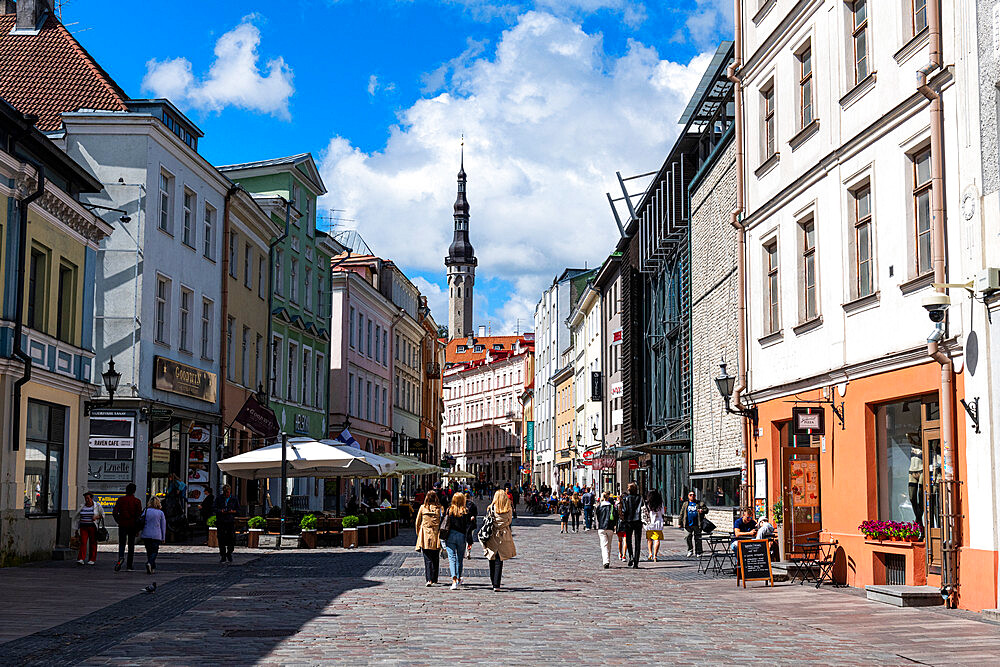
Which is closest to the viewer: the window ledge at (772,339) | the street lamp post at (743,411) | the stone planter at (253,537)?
the window ledge at (772,339)

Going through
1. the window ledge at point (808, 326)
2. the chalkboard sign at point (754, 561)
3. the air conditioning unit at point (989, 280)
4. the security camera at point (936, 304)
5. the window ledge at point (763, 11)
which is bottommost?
the chalkboard sign at point (754, 561)

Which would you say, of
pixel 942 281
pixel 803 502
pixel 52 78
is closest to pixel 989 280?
pixel 942 281

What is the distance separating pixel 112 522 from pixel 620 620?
19.6 meters

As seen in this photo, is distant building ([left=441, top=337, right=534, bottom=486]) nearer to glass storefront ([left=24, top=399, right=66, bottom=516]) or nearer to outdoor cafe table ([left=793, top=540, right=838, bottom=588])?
glass storefront ([left=24, top=399, right=66, bottom=516])

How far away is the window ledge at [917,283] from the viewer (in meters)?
16.1

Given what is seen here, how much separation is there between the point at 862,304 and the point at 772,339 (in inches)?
180

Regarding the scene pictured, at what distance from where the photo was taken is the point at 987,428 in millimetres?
14359

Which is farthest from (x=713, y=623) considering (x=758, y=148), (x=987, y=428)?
(x=758, y=148)

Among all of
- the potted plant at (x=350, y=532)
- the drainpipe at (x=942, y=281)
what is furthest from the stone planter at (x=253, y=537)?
the drainpipe at (x=942, y=281)

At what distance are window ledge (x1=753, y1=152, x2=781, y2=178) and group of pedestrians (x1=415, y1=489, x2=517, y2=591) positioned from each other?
27.7 ft

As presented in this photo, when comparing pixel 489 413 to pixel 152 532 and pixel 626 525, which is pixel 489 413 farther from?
pixel 152 532

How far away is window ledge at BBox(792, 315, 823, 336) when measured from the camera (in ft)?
66.0

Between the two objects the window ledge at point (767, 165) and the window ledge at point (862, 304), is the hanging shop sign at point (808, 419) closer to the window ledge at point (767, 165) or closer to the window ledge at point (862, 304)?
the window ledge at point (862, 304)

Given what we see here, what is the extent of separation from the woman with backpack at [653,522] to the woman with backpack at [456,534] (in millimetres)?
7597
